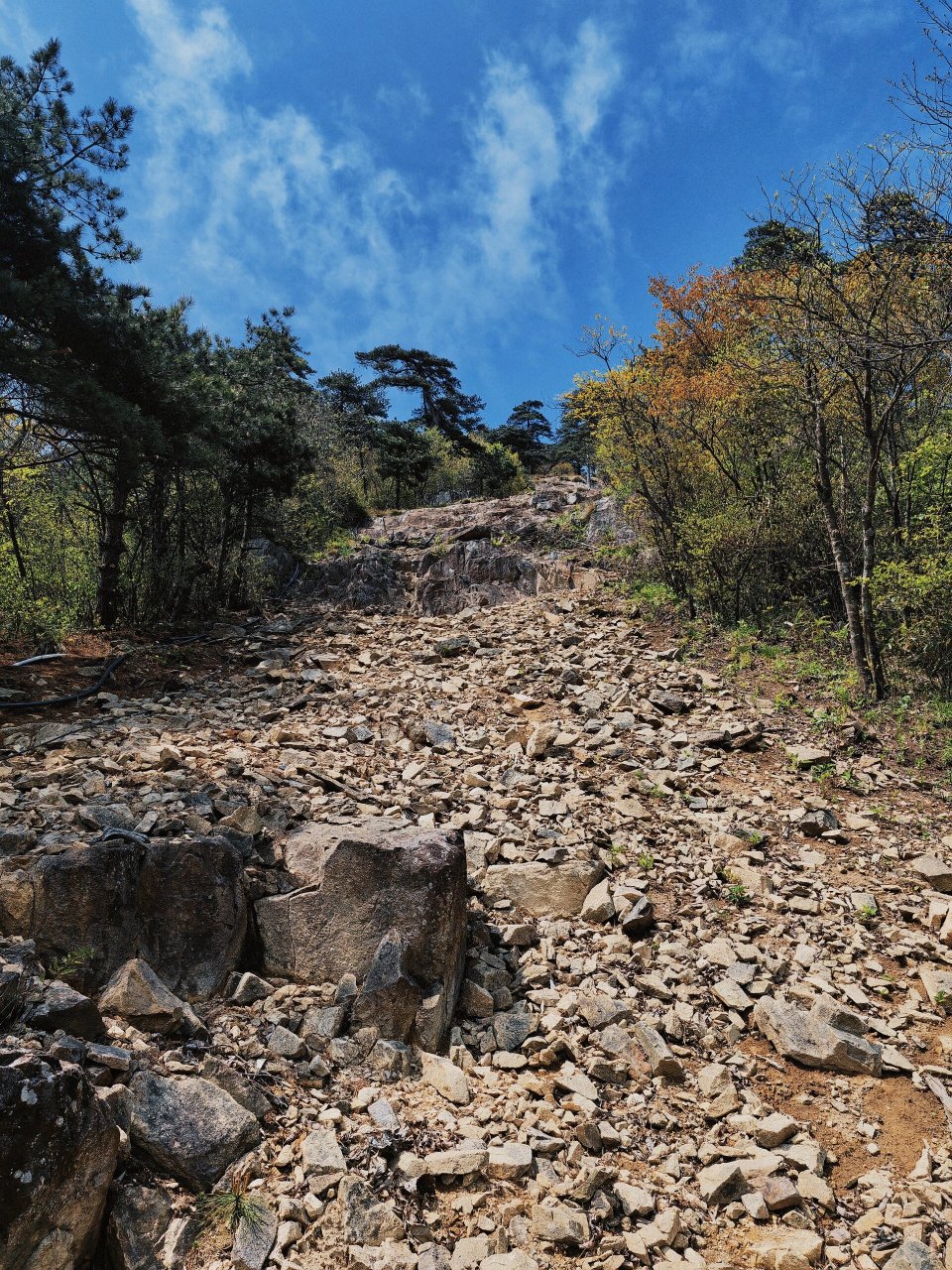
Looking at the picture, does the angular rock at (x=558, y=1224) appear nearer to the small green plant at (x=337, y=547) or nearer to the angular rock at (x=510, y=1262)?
the angular rock at (x=510, y=1262)

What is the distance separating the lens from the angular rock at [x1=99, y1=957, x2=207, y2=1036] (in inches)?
145

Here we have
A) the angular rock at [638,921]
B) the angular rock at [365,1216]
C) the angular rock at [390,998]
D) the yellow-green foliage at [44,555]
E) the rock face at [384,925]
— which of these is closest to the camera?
the angular rock at [365,1216]

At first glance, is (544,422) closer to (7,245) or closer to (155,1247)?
(7,245)

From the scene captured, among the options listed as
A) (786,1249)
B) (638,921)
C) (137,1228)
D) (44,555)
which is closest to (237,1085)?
(137,1228)

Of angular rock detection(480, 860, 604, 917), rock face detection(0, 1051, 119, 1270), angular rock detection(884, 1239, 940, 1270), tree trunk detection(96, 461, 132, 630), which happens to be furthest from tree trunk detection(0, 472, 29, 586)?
angular rock detection(884, 1239, 940, 1270)

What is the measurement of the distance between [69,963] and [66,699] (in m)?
5.07

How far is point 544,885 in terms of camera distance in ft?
18.7

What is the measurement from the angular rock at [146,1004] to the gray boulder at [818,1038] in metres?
3.77

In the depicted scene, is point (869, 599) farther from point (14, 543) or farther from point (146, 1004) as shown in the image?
point (14, 543)

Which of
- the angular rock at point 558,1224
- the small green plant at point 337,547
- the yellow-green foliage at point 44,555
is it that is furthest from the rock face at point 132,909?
the small green plant at point 337,547

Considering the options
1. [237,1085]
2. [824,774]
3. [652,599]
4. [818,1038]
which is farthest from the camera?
[652,599]

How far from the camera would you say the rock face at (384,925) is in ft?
→ 14.1

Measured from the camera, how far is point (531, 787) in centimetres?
729

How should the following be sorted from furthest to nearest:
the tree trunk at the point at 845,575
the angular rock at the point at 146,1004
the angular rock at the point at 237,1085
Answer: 1. the tree trunk at the point at 845,575
2. the angular rock at the point at 146,1004
3. the angular rock at the point at 237,1085
